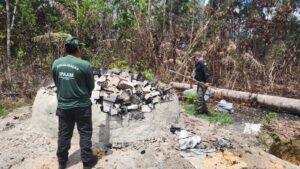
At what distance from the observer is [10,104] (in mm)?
8555

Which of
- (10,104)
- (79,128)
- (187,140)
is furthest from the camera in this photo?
(10,104)

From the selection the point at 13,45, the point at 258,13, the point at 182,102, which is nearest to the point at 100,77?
the point at 182,102

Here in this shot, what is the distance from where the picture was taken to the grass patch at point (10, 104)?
8055 mm

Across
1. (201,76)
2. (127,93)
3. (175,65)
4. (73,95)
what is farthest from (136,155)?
(175,65)

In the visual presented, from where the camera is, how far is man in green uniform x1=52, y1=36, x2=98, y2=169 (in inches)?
190

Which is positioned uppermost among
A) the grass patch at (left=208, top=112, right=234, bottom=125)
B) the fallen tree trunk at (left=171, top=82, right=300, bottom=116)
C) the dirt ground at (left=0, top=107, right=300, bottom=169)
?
the fallen tree trunk at (left=171, top=82, right=300, bottom=116)

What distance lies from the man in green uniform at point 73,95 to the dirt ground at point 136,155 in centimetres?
39

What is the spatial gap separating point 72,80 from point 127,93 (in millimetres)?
1431

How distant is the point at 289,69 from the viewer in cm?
1278

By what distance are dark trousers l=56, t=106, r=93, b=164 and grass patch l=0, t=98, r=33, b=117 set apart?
10.9 ft

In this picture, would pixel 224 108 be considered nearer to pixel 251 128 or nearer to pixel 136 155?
pixel 251 128

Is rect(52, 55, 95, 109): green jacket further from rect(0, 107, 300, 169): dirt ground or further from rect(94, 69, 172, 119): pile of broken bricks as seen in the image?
rect(0, 107, 300, 169): dirt ground

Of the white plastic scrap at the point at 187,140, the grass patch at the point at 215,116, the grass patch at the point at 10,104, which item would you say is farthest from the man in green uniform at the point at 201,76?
the grass patch at the point at 10,104

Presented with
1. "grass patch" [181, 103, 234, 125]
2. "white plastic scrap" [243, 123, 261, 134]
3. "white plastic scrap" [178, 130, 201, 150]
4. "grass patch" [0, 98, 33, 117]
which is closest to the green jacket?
"white plastic scrap" [178, 130, 201, 150]
